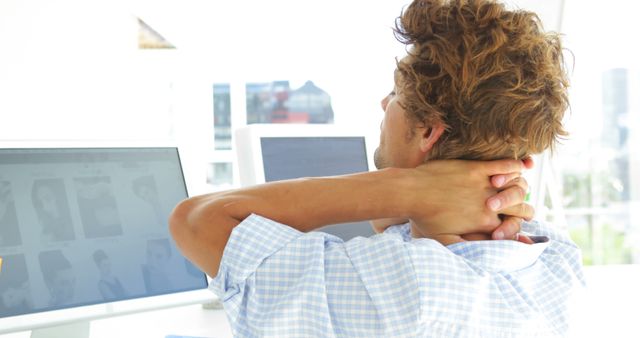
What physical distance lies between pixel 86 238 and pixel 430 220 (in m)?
0.68

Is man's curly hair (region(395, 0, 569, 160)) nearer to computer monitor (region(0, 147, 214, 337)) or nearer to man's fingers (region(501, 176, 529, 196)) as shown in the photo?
man's fingers (region(501, 176, 529, 196))

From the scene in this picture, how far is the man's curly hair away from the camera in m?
0.87

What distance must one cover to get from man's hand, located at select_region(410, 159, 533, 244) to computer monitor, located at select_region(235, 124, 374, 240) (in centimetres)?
60

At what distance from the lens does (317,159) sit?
1.58 metres

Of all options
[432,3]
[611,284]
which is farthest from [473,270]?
[611,284]

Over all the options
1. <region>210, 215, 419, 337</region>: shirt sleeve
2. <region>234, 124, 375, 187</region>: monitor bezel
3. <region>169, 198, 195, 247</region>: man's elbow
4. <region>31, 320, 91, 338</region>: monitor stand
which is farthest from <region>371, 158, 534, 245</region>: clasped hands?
<region>31, 320, 91, 338</region>: monitor stand

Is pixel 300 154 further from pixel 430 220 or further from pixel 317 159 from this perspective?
pixel 430 220

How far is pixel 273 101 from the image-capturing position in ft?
23.7

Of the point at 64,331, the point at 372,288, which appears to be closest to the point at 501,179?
the point at 372,288

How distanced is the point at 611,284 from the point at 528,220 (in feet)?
3.84

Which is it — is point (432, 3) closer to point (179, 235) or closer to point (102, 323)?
point (179, 235)

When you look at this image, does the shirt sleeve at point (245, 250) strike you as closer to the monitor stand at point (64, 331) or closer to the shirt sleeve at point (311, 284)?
the shirt sleeve at point (311, 284)

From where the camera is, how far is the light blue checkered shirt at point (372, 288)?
30.9 inches

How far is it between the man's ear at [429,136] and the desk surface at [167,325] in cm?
70
